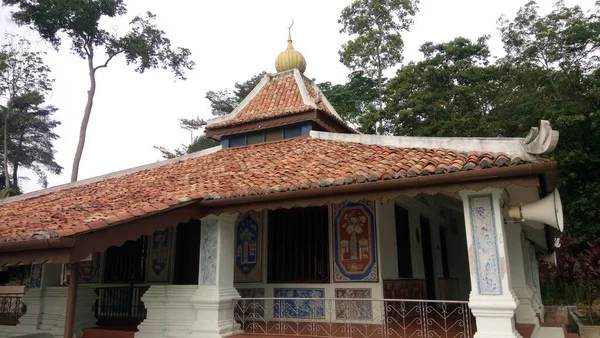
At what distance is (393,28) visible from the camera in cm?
2483

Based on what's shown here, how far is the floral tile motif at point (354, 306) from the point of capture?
7273 mm

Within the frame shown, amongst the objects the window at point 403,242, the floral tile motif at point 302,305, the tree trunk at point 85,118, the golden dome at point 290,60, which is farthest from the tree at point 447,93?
the tree trunk at point 85,118

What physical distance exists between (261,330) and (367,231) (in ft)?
7.85

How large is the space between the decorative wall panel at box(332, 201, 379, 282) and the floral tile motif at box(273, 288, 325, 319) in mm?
514

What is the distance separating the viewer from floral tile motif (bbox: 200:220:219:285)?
7020 mm

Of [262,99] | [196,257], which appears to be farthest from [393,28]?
[196,257]

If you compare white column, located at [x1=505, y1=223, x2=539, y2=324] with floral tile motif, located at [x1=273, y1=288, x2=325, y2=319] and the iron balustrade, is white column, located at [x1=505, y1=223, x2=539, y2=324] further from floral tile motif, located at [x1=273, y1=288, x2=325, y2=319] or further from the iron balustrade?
the iron balustrade

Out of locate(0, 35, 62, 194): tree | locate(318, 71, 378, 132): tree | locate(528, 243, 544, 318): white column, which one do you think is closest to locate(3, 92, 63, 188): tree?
locate(0, 35, 62, 194): tree

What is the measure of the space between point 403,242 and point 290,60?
22.4ft

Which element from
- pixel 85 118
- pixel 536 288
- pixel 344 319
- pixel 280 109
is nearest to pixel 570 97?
pixel 536 288

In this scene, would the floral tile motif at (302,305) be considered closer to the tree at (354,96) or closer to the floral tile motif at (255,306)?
the floral tile motif at (255,306)

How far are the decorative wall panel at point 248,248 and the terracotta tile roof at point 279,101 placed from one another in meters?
3.06

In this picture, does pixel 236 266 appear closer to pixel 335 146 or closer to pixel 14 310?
pixel 335 146

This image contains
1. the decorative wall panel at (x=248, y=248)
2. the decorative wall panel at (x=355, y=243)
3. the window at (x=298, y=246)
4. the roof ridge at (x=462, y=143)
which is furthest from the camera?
the decorative wall panel at (x=248, y=248)
